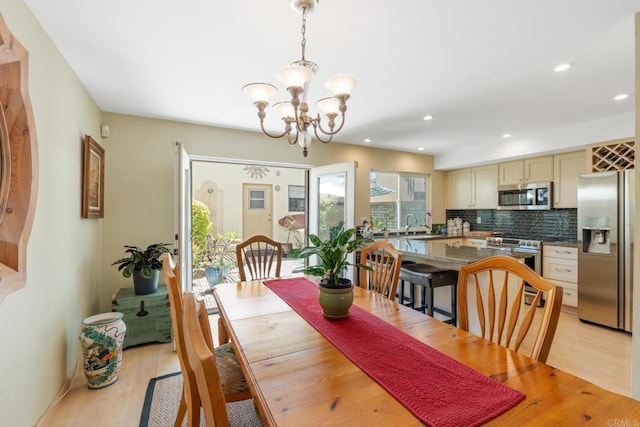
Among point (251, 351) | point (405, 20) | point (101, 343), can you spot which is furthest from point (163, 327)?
point (405, 20)

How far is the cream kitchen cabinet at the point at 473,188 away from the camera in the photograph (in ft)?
15.9

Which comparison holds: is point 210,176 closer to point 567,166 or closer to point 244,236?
point 244,236

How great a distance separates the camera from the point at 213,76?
92.0 inches

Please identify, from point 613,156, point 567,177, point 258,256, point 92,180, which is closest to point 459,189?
point 567,177

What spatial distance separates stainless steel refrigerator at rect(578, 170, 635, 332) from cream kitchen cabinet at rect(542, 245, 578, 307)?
253 millimetres

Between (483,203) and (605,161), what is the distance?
1754 mm

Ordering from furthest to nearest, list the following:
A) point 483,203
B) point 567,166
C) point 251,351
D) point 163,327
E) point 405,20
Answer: point 483,203 → point 567,166 → point 163,327 → point 405,20 → point 251,351

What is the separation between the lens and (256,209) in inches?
324

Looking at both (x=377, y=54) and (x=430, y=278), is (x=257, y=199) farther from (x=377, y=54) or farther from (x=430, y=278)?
(x=377, y=54)

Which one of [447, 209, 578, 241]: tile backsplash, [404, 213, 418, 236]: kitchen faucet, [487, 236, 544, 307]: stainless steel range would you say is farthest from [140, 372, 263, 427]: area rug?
[447, 209, 578, 241]: tile backsplash

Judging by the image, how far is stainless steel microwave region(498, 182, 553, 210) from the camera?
4152 mm

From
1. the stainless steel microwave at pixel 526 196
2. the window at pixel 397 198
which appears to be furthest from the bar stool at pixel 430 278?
the stainless steel microwave at pixel 526 196

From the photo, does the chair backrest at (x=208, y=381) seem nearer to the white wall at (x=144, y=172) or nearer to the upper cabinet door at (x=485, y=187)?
the white wall at (x=144, y=172)

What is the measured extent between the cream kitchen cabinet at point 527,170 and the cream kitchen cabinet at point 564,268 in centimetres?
102
